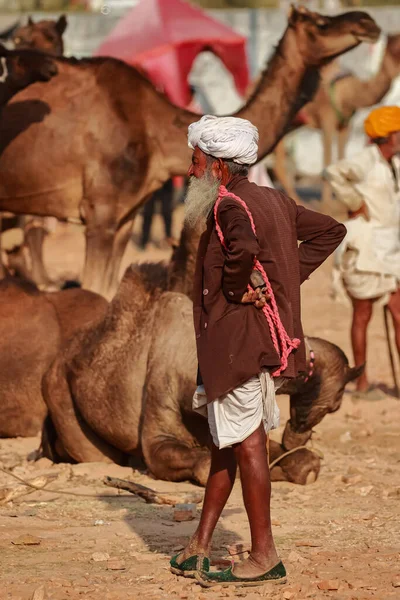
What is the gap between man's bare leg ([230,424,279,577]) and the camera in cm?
457

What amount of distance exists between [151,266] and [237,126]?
2372 mm

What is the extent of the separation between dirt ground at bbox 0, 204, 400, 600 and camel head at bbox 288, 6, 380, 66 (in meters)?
4.59

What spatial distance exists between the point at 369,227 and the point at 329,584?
16.3 feet

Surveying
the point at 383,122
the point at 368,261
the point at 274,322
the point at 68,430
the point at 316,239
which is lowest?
the point at 68,430

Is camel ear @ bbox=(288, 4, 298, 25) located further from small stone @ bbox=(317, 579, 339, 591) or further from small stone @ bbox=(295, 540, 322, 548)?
small stone @ bbox=(317, 579, 339, 591)

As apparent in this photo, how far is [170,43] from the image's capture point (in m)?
21.5

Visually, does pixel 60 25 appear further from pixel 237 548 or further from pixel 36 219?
pixel 237 548

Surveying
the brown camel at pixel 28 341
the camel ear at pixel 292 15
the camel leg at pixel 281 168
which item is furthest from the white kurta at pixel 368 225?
the camel leg at pixel 281 168

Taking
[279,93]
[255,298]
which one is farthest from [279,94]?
[255,298]

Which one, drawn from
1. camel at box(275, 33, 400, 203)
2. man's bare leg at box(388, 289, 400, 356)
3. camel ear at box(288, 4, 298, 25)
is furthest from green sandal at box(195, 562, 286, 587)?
camel at box(275, 33, 400, 203)

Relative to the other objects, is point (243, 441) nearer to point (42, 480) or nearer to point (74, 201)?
point (42, 480)

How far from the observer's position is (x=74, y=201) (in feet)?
36.5

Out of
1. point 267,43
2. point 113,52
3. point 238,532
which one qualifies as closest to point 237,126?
point 238,532

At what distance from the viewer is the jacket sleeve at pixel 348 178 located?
9.10 m
